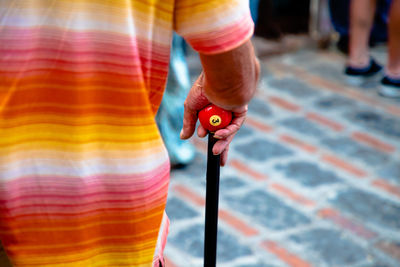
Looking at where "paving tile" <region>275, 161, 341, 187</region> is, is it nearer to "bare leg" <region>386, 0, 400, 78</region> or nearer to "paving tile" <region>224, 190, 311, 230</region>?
"paving tile" <region>224, 190, 311, 230</region>

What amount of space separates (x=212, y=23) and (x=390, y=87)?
387 cm

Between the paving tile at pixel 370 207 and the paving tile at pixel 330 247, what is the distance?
244mm

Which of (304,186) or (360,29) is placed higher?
(360,29)

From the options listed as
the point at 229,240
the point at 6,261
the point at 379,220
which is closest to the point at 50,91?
the point at 6,261

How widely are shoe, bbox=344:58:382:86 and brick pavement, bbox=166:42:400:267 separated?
0.25ft

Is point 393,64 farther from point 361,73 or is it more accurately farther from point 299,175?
point 299,175

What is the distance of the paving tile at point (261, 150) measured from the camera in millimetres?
4055

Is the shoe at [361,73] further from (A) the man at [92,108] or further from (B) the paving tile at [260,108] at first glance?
(A) the man at [92,108]

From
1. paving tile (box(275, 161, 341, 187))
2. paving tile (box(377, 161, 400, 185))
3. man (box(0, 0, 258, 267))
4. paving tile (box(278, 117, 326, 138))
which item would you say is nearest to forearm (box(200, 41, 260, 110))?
man (box(0, 0, 258, 267))

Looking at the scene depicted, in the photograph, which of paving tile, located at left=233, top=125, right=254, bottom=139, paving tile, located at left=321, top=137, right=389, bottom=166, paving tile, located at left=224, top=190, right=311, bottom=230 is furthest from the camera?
paving tile, located at left=233, top=125, right=254, bottom=139

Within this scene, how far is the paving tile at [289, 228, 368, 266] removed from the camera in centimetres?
310

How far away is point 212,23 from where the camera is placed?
1289 millimetres

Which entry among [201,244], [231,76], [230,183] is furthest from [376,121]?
[231,76]

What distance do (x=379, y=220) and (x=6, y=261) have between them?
2.36m
